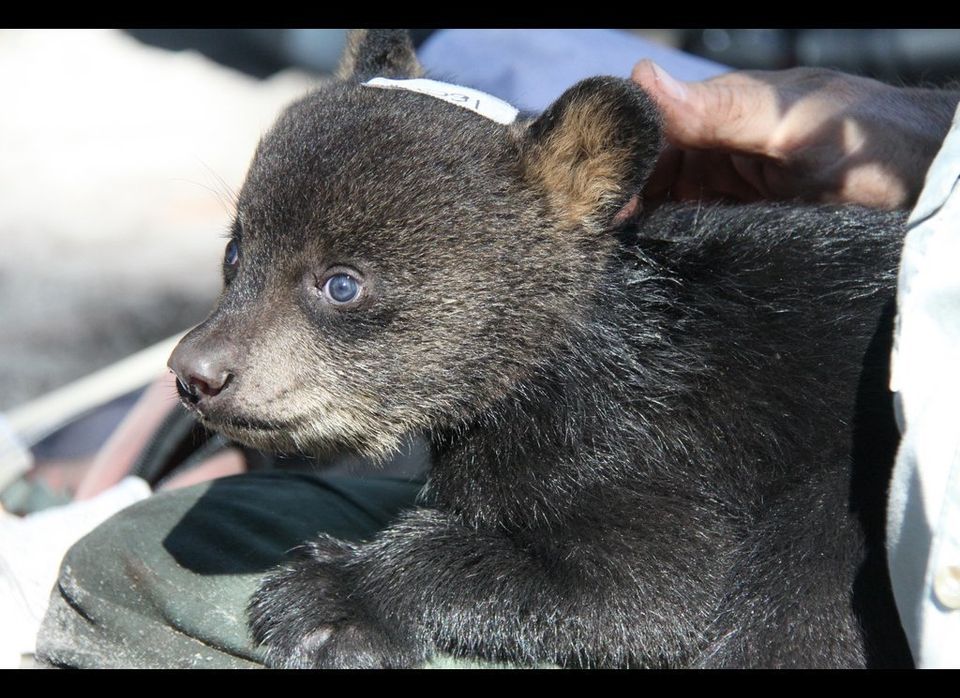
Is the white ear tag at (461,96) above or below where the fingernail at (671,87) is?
above

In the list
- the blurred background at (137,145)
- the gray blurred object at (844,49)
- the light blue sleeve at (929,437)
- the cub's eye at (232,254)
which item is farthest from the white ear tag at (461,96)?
the gray blurred object at (844,49)

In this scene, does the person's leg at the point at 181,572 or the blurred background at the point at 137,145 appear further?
the blurred background at the point at 137,145

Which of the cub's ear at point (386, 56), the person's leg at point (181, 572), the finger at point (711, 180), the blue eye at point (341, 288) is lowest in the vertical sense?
the person's leg at point (181, 572)

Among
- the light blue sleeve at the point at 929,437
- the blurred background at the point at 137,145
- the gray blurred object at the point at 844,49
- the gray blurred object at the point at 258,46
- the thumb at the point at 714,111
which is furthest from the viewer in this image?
the gray blurred object at the point at 844,49

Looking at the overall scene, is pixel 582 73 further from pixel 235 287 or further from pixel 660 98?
pixel 235 287

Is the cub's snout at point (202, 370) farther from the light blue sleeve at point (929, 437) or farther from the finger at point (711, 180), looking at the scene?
the finger at point (711, 180)

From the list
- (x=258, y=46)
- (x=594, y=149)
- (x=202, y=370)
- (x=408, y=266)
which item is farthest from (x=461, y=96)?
(x=258, y=46)

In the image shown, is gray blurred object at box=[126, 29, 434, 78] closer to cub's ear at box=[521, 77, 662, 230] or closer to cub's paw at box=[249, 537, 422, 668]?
cub's ear at box=[521, 77, 662, 230]
